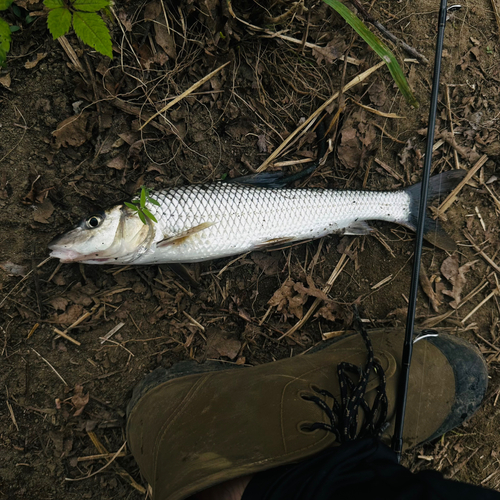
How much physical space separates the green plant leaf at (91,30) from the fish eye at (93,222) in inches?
40.3

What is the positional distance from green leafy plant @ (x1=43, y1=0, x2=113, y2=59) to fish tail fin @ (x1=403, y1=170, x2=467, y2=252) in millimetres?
2417

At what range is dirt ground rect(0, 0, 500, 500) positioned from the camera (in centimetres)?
259

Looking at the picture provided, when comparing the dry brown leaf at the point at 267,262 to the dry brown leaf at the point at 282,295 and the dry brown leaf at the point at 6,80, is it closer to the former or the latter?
the dry brown leaf at the point at 282,295

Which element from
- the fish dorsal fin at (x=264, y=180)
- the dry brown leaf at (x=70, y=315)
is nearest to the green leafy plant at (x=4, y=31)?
the fish dorsal fin at (x=264, y=180)

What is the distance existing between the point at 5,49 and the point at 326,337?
2.98 metres

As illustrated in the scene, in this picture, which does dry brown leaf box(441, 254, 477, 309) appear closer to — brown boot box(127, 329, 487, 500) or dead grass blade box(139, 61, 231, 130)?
brown boot box(127, 329, 487, 500)

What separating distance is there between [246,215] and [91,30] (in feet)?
4.66

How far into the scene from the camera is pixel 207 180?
284 cm

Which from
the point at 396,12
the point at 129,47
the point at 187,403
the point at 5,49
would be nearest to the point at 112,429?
the point at 187,403

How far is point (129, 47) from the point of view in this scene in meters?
2.58

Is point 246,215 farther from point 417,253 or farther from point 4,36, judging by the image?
point 4,36

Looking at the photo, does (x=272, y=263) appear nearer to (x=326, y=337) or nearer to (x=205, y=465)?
(x=326, y=337)

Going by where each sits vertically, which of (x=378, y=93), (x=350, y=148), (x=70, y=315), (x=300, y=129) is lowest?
(x=70, y=315)

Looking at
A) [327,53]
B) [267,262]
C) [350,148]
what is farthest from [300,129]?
[267,262]
